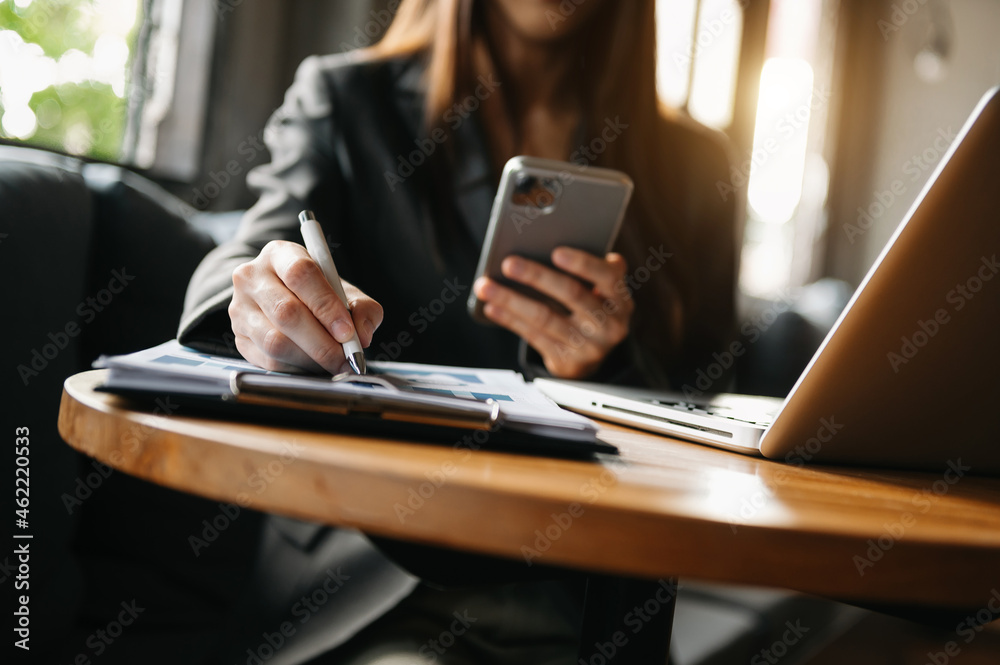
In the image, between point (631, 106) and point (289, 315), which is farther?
point (631, 106)

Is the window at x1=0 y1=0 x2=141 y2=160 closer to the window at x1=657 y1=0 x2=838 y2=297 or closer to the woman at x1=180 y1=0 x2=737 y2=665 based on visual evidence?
the woman at x1=180 y1=0 x2=737 y2=665

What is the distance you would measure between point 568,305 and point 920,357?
0.44 m

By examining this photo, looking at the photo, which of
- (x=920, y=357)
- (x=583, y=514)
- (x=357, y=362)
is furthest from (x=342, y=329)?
(x=920, y=357)

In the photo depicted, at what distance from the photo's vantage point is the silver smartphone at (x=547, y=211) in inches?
31.6

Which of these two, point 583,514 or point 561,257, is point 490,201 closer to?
point 561,257

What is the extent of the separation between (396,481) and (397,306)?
0.87 m

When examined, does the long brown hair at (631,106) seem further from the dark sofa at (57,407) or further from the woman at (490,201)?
the dark sofa at (57,407)

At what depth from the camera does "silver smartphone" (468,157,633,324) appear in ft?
2.63

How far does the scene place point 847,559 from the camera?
0.30 m

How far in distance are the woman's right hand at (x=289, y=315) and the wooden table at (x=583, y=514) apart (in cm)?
13

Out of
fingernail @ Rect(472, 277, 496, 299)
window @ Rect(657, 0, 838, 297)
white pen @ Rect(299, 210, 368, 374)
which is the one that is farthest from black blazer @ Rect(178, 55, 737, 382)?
window @ Rect(657, 0, 838, 297)

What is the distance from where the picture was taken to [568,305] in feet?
2.76

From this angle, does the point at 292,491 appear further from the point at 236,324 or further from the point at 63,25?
the point at 63,25

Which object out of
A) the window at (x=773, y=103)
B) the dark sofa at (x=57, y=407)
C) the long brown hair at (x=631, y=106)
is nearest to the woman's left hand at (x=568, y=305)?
the long brown hair at (x=631, y=106)
